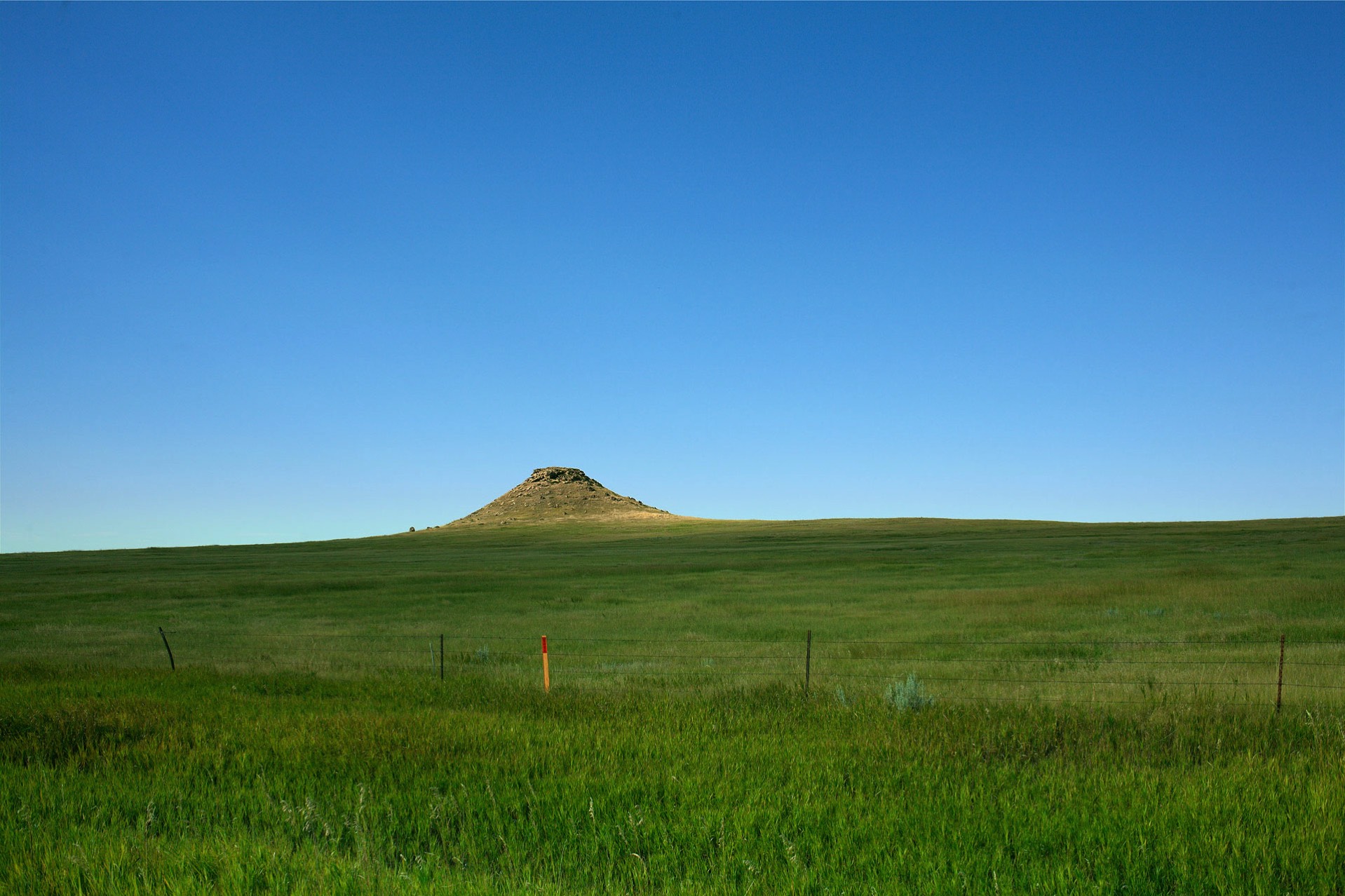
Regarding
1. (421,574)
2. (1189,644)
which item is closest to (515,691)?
(1189,644)

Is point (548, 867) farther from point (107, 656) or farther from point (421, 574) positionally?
point (421, 574)

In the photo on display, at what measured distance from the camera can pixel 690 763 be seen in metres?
9.52

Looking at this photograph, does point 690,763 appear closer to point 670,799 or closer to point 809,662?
point 670,799

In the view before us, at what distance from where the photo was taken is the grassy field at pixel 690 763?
6.51m

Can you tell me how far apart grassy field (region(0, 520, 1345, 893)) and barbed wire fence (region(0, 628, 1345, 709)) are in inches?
6.9

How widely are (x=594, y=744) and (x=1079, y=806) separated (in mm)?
5145

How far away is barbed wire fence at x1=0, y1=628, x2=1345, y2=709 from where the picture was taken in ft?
51.3

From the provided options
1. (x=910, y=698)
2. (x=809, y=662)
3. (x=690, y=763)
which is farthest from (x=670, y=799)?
(x=809, y=662)

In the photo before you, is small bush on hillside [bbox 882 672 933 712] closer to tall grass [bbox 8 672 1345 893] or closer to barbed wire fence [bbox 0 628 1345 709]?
barbed wire fence [bbox 0 628 1345 709]

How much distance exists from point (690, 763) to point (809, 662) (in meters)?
6.51

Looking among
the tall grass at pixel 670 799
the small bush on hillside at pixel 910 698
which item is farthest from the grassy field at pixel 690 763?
the small bush on hillside at pixel 910 698

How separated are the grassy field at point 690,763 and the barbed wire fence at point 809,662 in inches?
6.9

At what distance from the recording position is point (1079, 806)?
7887 millimetres

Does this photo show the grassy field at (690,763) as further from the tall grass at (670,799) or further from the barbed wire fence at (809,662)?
the barbed wire fence at (809,662)
